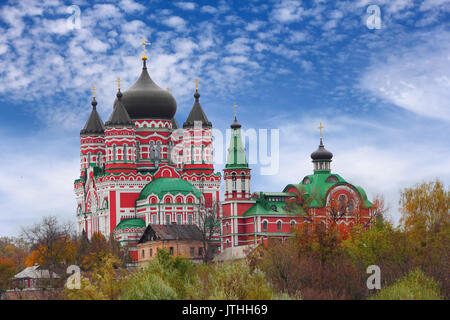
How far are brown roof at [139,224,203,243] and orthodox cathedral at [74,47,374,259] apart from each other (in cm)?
370

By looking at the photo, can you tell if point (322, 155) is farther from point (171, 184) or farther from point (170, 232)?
point (170, 232)

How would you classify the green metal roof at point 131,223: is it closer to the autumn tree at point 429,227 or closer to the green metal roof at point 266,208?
the green metal roof at point 266,208

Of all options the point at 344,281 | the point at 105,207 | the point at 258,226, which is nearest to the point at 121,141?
the point at 105,207

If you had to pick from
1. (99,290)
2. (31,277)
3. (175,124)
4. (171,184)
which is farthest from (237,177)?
(99,290)

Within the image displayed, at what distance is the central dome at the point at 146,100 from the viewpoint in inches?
2852

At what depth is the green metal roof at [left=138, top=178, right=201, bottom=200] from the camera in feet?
222

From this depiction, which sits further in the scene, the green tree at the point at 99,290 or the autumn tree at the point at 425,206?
the autumn tree at the point at 425,206

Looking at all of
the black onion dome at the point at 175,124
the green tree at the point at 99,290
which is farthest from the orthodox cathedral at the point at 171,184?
the green tree at the point at 99,290

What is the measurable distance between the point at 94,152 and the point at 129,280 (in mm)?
42110

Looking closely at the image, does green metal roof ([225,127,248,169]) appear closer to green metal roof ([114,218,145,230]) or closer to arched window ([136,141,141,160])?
green metal roof ([114,218,145,230])

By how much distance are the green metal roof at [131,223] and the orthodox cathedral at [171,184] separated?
2.7 inches

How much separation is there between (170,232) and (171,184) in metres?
7.64

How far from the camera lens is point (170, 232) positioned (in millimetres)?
61188
